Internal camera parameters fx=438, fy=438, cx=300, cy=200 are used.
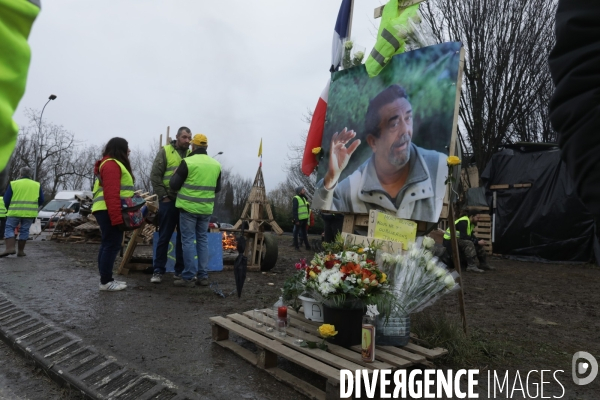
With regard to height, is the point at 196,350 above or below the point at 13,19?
below

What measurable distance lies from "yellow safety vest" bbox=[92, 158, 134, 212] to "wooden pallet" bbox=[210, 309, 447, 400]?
246cm

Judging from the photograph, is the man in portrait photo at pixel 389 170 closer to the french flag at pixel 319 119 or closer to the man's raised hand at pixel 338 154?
the man's raised hand at pixel 338 154

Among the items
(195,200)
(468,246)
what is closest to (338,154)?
(195,200)

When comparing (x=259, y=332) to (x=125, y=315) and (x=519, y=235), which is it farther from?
(x=519, y=235)

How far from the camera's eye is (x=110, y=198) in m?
5.18

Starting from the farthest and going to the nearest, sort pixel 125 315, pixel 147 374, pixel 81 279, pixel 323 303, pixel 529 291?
pixel 529 291 → pixel 81 279 → pixel 125 315 → pixel 323 303 → pixel 147 374

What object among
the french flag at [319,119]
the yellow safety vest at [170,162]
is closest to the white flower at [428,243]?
the french flag at [319,119]

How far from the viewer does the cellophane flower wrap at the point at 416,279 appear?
336 cm

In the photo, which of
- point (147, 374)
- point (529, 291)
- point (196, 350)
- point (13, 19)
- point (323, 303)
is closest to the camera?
point (13, 19)

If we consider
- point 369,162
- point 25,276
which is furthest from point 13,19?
point 25,276

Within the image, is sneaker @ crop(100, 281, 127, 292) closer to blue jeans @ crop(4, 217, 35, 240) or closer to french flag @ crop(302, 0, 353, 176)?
french flag @ crop(302, 0, 353, 176)

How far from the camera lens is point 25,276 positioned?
6.49 meters

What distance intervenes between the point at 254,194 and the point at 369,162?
13.2 ft

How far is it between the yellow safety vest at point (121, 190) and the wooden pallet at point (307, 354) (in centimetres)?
246
